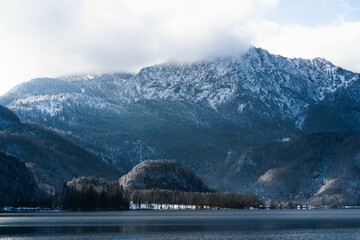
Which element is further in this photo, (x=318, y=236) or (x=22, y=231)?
(x=22, y=231)

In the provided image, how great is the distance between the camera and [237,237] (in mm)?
178125

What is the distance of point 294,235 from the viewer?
608 feet

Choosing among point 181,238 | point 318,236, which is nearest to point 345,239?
point 318,236

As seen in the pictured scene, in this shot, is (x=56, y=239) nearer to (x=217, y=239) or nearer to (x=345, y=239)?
(x=217, y=239)

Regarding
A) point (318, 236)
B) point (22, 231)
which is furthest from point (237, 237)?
point (22, 231)

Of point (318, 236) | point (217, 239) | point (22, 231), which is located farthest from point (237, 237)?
point (22, 231)

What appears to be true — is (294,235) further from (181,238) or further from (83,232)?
(83,232)

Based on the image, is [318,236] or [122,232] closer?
[318,236]

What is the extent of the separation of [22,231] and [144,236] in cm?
3610

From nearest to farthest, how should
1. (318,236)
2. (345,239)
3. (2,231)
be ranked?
(345,239) < (318,236) < (2,231)

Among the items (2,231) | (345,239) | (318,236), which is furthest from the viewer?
(2,231)

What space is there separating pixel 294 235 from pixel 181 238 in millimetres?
29209

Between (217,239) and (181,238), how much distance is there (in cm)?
898

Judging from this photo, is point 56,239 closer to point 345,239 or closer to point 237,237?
point 237,237
